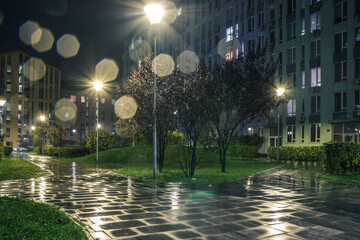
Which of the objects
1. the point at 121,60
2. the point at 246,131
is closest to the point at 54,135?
the point at 246,131

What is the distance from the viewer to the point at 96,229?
6164 mm

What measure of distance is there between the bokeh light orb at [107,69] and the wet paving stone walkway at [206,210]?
101346 millimetres

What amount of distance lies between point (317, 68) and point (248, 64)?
75.4 feet

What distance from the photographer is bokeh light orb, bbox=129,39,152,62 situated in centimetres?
7712

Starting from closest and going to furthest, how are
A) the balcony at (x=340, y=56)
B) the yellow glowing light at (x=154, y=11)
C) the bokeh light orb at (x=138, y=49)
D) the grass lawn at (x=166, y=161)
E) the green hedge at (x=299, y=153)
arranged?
the yellow glowing light at (x=154, y=11)
the grass lawn at (x=166, y=161)
the green hedge at (x=299, y=153)
the balcony at (x=340, y=56)
the bokeh light orb at (x=138, y=49)

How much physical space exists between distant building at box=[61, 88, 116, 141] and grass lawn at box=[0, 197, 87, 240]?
4300 inches

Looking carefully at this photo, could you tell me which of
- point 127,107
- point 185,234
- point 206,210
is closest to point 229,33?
point 127,107

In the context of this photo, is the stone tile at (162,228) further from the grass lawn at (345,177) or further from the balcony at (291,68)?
the balcony at (291,68)

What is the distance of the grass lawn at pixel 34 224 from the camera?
195 inches

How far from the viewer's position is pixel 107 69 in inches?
4454

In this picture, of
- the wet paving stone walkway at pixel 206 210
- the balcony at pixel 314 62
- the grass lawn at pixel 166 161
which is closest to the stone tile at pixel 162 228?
the wet paving stone walkway at pixel 206 210

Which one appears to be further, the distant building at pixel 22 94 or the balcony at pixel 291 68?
the distant building at pixel 22 94

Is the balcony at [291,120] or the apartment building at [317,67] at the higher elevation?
the apartment building at [317,67]

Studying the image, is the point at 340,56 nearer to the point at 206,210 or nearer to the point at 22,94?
the point at 206,210
